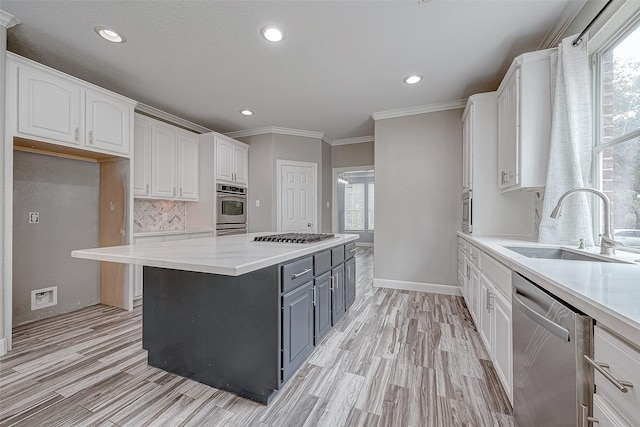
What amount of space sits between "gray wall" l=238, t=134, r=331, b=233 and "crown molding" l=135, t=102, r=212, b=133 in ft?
2.61

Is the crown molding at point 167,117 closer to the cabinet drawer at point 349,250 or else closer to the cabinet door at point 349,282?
the cabinet drawer at point 349,250

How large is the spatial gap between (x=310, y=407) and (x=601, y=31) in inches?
116

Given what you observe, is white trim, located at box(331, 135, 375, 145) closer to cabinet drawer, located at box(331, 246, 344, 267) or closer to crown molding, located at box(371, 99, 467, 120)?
crown molding, located at box(371, 99, 467, 120)

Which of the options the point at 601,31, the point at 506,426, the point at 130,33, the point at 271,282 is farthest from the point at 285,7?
the point at 506,426

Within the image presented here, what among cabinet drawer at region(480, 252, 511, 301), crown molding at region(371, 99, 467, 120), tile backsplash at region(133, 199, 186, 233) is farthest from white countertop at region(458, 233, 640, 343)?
tile backsplash at region(133, 199, 186, 233)

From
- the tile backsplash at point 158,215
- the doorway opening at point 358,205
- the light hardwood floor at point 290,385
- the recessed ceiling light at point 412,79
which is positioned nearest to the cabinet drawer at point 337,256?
the light hardwood floor at point 290,385

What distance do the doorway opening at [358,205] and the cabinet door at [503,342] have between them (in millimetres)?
7091

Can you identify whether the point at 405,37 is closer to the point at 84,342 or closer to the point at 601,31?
the point at 601,31

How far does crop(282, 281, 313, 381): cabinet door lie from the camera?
1572mm

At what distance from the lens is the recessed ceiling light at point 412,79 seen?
2.85 metres

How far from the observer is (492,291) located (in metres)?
1.75

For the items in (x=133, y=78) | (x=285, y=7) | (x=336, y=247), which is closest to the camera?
(x=285, y=7)

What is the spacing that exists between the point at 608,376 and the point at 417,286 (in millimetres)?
3183

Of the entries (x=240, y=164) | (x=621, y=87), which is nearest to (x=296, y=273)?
(x=621, y=87)
